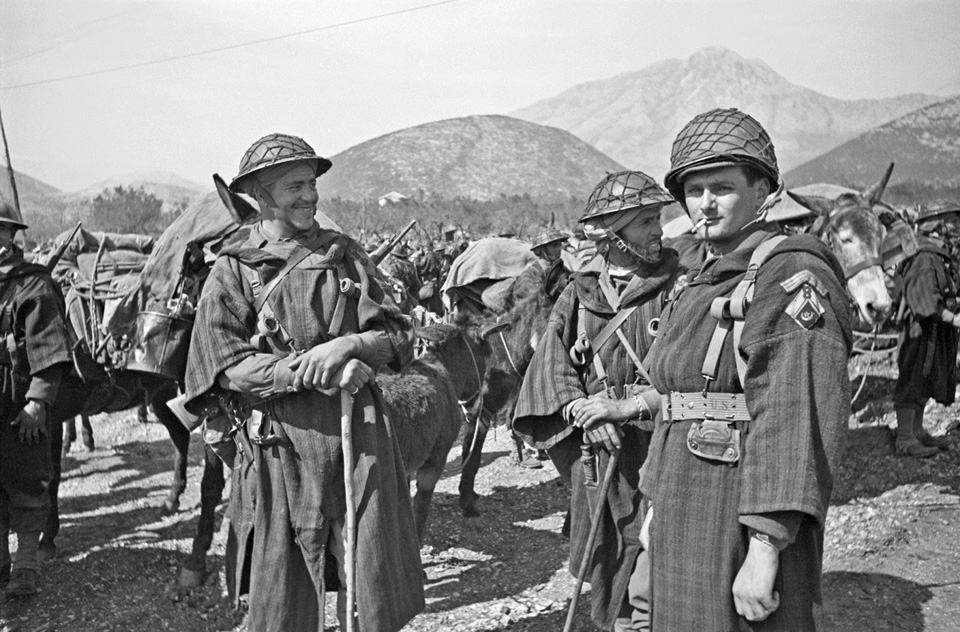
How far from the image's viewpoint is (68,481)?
371 inches

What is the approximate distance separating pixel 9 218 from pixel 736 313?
484 cm

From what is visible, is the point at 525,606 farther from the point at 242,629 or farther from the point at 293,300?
the point at 293,300

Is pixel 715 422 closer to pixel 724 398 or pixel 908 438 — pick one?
pixel 724 398

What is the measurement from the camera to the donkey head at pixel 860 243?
6211mm

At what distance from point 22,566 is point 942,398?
26.3 ft

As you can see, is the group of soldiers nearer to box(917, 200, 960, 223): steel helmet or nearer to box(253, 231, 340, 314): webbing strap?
box(253, 231, 340, 314): webbing strap

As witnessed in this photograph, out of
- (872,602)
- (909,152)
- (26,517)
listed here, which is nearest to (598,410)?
(872,602)

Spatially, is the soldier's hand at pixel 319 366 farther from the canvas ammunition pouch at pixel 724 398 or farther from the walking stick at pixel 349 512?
the canvas ammunition pouch at pixel 724 398

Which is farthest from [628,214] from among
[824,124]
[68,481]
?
[824,124]

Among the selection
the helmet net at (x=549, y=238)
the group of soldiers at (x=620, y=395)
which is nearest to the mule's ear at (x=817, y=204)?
the helmet net at (x=549, y=238)

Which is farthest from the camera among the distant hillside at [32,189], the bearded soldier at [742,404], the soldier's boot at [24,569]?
the distant hillside at [32,189]

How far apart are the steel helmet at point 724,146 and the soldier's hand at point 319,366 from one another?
143 cm

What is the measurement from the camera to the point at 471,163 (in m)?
72.4

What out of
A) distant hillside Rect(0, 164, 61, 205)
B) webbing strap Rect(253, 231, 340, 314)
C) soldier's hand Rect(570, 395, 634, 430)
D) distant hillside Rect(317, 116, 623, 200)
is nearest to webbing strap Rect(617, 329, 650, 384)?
soldier's hand Rect(570, 395, 634, 430)
